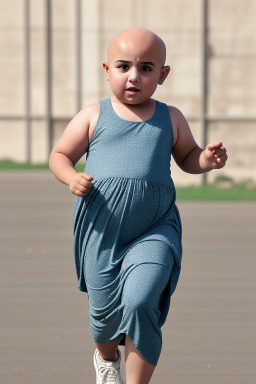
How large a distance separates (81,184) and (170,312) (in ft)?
10.1

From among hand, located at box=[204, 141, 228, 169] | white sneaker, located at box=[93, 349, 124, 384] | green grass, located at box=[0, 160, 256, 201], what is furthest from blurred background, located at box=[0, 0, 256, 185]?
hand, located at box=[204, 141, 228, 169]

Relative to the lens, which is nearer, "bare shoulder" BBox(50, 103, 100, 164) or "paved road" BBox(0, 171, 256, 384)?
"bare shoulder" BBox(50, 103, 100, 164)

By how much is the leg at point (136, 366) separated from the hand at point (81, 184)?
617 millimetres

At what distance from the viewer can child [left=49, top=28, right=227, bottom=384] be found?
4164 mm

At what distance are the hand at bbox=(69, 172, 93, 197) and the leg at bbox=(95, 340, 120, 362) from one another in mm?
740

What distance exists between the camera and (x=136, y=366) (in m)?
4.16

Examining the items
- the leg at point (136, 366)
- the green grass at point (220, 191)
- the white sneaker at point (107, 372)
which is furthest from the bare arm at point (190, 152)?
the green grass at point (220, 191)

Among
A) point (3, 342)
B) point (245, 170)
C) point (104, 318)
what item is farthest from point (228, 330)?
point (245, 170)

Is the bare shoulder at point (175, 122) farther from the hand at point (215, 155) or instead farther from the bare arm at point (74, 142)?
the bare arm at point (74, 142)

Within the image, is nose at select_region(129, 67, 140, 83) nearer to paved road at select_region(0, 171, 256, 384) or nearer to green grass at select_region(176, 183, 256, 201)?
paved road at select_region(0, 171, 256, 384)

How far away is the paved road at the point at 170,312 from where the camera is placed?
215 inches

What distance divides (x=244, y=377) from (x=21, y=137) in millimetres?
23153

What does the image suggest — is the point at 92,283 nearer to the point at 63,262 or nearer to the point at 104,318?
the point at 104,318

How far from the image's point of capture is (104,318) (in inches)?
169
